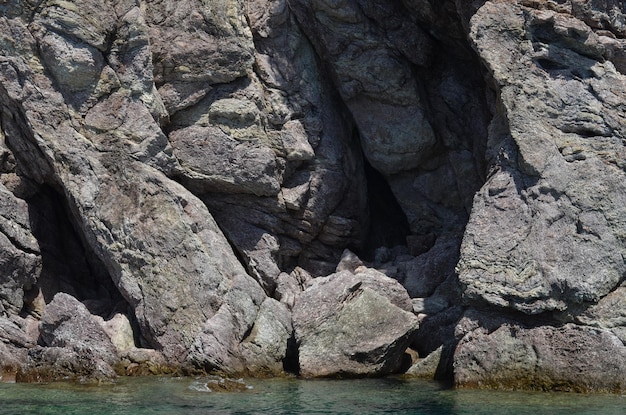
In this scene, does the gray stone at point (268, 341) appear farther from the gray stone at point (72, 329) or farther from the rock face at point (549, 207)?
the rock face at point (549, 207)

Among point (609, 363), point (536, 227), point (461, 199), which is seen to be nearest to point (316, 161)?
point (461, 199)

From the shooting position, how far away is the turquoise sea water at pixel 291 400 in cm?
2386

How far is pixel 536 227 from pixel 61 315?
646 inches

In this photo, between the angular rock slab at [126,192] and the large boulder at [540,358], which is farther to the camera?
the angular rock slab at [126,192]

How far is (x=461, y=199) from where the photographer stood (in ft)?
122

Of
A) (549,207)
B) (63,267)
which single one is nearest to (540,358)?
(549,207)

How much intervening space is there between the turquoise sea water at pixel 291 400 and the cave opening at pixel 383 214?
1165 cm

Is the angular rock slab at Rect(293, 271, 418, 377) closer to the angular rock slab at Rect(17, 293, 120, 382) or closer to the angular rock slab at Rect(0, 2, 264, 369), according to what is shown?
the angular rock slab at Rect(0, 2, 264, 369)

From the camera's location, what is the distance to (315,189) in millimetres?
36812

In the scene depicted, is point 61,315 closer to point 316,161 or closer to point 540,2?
point 316,161

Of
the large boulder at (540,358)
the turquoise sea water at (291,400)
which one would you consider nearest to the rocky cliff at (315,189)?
the large boulder at (540,358)

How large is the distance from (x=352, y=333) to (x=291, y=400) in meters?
5.08

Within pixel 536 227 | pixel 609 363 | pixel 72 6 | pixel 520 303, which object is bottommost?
pixel 609 363

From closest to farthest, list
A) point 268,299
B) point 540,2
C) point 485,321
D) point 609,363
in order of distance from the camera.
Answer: point 609,363 < point 485,321 < point 540,2 < point 268,299
